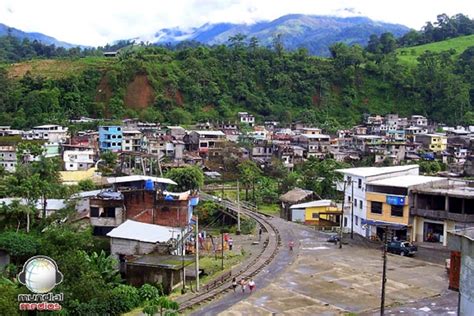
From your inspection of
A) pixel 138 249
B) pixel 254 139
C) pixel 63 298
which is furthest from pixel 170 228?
pixel 254 139

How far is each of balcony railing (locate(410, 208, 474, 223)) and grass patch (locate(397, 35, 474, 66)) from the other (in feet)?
298

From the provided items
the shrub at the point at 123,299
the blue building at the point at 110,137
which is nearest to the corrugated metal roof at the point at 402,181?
the shrub at the point at 123,299

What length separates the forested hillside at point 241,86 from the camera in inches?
3548

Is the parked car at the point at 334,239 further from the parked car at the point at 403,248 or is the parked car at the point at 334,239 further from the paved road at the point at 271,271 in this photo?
the parked car at the point at 403,248

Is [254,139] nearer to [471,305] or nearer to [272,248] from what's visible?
[272,248]

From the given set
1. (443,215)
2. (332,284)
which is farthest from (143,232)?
(443,215)

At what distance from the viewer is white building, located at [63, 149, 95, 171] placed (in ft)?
188

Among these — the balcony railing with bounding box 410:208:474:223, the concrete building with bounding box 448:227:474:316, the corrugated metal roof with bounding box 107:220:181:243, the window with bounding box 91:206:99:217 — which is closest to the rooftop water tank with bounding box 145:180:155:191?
the window with bounding box 91:206:99:217

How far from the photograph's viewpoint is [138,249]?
28.9 metres

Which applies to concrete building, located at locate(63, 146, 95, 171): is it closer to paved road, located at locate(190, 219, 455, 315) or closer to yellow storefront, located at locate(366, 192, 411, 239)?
paved road, located at locate(190, 219, 455, 315)

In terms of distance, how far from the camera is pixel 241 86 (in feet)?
327

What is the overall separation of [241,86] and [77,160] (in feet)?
150

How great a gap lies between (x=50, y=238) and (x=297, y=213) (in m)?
20.3

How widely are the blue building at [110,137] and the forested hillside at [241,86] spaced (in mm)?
16794
